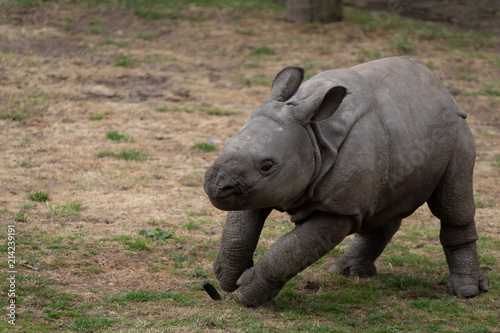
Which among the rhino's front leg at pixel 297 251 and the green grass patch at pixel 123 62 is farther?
the green grass patch at pixel 123 62

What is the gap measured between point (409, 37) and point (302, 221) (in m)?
12.0

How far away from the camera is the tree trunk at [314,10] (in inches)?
680

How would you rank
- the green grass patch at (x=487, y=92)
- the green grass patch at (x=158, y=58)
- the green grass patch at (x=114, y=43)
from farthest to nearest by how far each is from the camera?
the green grass patch at (x=114, y=43), the green grass patch at (x=158, y=58), the green grass patch at (x=487, y=92)

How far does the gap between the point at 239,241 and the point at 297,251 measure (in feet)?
1.70

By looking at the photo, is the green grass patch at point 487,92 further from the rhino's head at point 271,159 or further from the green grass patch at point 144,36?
the rhino's head at point 271,159

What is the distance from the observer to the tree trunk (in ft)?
56.7

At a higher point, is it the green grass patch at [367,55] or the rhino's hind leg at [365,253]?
the rhino's hind leg at [365,253]

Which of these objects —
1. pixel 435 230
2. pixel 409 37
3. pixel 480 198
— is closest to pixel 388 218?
pixel 435 230

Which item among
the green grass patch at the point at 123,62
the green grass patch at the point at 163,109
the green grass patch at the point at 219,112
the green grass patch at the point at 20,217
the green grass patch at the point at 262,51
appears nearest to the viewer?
the green grass patch at the point at 20,217

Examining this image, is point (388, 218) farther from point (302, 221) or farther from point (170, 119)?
point (170, 119)

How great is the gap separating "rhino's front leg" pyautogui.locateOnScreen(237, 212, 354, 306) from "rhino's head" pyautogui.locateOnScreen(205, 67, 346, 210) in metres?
0.32

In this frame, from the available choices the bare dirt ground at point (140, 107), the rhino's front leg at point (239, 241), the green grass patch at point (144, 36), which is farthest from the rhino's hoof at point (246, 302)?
the green grass patch at point (144, 36)

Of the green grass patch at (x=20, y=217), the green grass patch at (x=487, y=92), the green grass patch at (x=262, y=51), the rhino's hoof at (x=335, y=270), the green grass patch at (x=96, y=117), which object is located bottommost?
the green grass patch at (x=487, y=92)

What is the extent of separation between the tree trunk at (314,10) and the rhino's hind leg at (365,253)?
11.1 m
